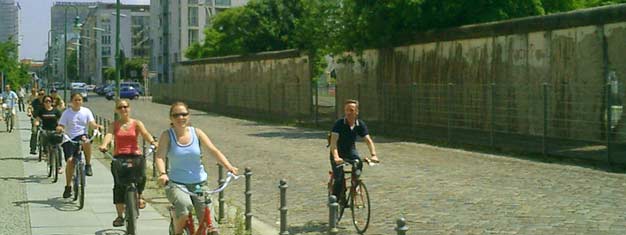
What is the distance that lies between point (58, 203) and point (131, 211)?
12.1 feet

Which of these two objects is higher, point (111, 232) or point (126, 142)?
point (126, 142)

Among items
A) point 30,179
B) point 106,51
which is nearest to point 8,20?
point 106,51

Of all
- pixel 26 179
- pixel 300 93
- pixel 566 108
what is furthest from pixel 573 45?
pixel 300 93

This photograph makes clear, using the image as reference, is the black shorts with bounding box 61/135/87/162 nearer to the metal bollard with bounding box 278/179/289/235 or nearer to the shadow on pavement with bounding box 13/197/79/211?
the shadow on pavement with bounding box 13/197/79/211

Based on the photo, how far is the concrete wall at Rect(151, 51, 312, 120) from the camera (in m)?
42.7

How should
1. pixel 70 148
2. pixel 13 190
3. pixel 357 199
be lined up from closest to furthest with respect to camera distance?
1. pixel 357 199
2. pixel 70 148
3. pixel 13 190

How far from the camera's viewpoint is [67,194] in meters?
13.3

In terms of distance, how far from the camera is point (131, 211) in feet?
32.4

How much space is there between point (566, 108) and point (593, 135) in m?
1.23

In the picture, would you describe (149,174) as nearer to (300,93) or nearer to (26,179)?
(26,179)

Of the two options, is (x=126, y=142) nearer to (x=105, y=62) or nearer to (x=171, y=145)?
(x=171, y=145)

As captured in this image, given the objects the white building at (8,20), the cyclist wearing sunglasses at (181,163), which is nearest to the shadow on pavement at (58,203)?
the cyclist wearing sunglasses at (181,163)

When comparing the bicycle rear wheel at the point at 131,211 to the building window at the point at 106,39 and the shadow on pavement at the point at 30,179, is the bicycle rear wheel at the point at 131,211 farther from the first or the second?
the building window at the point at 106,39

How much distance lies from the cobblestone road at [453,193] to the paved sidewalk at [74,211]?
1.71m
